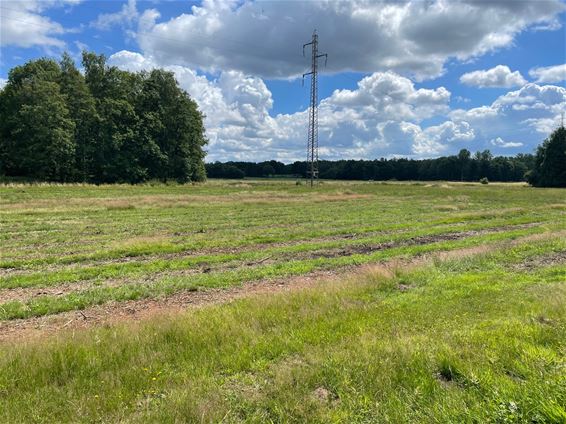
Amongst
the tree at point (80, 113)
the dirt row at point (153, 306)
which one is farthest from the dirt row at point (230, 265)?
the tree at point (80, 113)

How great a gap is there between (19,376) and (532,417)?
5911 mm

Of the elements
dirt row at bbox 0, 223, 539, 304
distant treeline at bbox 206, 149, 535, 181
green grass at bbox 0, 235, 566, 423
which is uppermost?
distant treeline at bbox 206, 149, 535, 181

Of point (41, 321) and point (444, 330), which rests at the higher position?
point (444, 330)

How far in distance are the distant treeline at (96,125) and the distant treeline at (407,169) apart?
7483 cm

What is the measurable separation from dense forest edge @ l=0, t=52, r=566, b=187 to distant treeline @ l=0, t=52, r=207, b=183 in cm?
15

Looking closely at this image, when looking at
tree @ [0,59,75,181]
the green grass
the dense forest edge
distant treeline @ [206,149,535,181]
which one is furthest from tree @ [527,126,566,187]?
the green grass

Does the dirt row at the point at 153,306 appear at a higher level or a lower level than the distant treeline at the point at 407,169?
lower

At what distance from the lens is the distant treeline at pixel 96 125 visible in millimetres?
64125

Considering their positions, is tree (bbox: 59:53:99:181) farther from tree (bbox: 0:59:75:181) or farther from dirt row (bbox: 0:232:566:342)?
dirt row (bbox: 0:232:566:342)

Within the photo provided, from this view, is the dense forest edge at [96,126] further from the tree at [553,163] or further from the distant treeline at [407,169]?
the tree at [553,163]

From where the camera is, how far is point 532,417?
12.6ft

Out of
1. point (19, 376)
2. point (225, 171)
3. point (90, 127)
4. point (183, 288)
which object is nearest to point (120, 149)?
point (90, 127)

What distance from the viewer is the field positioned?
4461mm

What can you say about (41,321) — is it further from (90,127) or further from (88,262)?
(90,127)
